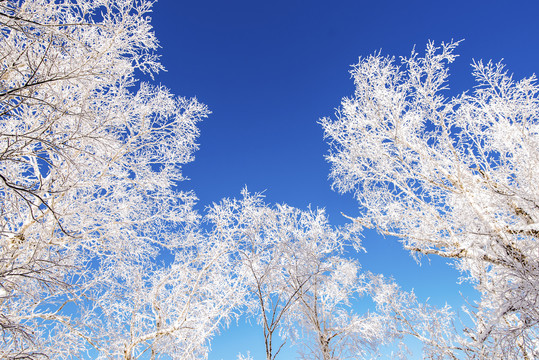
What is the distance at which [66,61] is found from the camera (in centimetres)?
471

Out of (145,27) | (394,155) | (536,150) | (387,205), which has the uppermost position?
(145,27)

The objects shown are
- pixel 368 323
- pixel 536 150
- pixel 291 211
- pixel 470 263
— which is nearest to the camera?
pixel 536 150

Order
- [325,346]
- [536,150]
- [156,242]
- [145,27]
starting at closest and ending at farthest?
[536,150] → [145,27] → [325,346] → [156,242]

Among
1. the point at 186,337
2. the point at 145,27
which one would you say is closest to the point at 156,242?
the point at 186,337

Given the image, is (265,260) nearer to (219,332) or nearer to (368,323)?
(219,332)

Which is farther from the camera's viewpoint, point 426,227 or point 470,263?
point 470,263

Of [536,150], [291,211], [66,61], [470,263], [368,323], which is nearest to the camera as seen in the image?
[66,61]

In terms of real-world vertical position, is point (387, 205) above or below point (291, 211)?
below

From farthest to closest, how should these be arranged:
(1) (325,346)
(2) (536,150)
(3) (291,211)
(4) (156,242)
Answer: (3) (291,211) → (4) (156,242) → (1) (325,346) → (2) (536,150)

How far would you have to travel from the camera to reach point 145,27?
6.29m

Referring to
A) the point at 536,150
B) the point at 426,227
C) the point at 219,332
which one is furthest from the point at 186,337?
the point at 536,150

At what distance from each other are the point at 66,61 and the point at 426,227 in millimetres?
7435

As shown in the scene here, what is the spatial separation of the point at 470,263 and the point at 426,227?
2.17 metres

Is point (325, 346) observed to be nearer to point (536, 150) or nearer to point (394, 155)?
point (394, 155)
